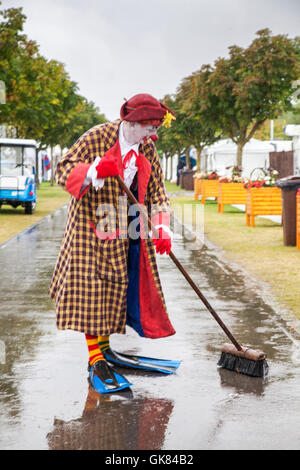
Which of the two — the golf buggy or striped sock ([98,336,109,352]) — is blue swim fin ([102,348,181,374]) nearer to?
striped sock ([98,336,109,352])

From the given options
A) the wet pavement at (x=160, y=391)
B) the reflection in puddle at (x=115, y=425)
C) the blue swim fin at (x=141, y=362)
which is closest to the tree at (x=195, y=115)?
the wet pavement at (x=160, y=391)

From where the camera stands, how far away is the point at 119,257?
15.4ft

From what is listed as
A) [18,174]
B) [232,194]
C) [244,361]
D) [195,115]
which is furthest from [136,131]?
[195,115]

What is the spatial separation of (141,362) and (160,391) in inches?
22.0

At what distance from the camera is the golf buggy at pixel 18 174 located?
22141 mm

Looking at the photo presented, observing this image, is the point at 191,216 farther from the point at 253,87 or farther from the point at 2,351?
the point at 2,351

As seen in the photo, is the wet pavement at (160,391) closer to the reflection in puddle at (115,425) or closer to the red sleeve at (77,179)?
the reflection in puddle at (115,425)

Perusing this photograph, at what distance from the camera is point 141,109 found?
4.54m

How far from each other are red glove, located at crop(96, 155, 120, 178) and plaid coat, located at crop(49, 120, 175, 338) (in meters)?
0.18

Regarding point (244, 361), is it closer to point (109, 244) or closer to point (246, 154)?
point (109, 244)

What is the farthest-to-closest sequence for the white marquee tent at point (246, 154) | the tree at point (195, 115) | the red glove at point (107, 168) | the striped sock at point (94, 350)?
the white marquee tent at point (246, 154) → the tree at point (195, 115) → the striped sock at point (94, 350) → the red glove at point (107, 168)

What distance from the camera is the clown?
180 inches

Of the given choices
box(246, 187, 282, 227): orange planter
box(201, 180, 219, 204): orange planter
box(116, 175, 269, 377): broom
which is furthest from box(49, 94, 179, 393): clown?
box(201, 180, 219, 204): orange planter

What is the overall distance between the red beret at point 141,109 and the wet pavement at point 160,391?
65.0 inches
